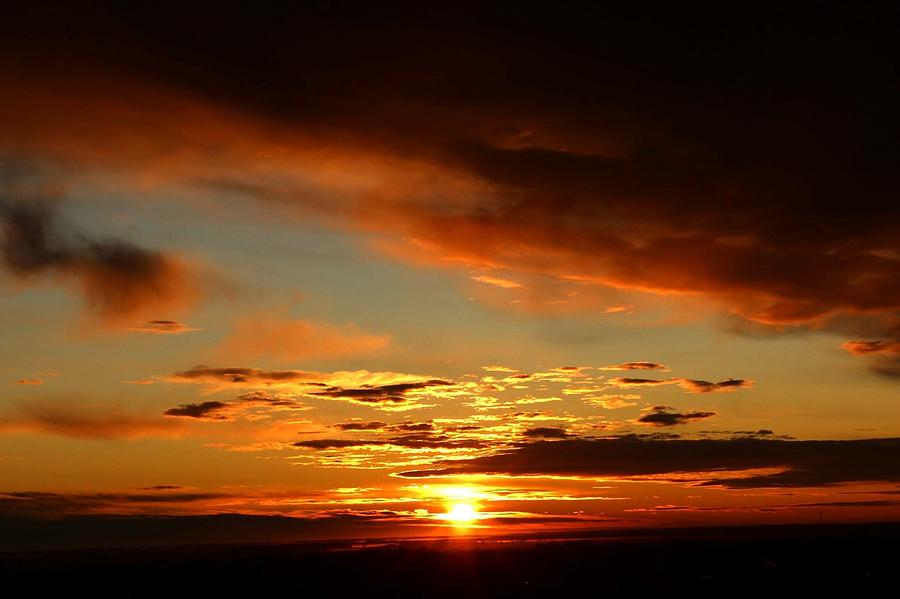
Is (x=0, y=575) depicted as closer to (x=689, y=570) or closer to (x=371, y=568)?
(x=371, y=568)

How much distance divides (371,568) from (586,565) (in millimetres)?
28546

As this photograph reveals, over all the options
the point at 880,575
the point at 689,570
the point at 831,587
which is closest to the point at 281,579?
the point at 689,570

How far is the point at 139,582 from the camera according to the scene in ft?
332

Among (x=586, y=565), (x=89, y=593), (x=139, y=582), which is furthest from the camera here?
(x=586, y=565)

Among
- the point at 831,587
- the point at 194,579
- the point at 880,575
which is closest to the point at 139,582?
the point at 194,579

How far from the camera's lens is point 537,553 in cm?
15100

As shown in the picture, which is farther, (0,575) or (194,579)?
(0,575)

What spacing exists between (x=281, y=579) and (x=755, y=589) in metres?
52.9

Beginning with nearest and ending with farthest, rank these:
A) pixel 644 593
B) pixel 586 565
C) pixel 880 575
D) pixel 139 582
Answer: pixel 644 593 → pixel 880 575 → pixel 139 582 → pixel 586 565

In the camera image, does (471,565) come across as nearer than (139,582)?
No

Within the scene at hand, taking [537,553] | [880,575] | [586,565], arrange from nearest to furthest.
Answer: [880,575]
[586,565]
[537,553]

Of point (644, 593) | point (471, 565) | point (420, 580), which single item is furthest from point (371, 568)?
point (644, 593)

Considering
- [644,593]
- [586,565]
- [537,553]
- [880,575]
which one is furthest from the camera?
[537,553]

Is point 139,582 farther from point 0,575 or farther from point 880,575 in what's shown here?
point 880,575
